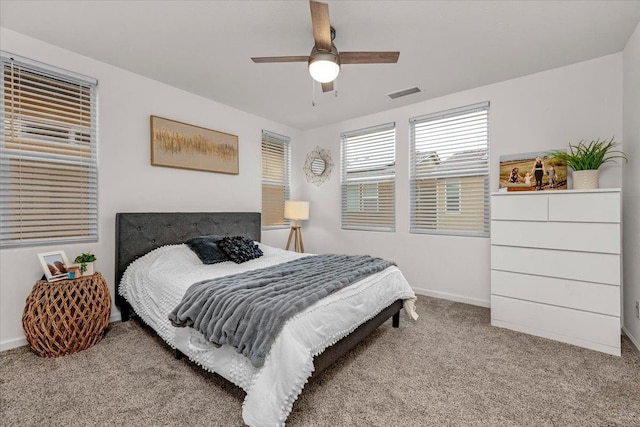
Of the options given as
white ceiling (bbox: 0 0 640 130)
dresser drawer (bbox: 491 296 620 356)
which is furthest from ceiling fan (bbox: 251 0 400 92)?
dresser drawer (bbox: 491 296 620 356)

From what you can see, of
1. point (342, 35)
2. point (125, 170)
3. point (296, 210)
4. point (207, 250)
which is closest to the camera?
point (342, 35)

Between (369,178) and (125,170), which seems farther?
(369,178)

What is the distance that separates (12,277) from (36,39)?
197 centimetres

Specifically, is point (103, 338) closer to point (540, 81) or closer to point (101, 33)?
point (101, 33)

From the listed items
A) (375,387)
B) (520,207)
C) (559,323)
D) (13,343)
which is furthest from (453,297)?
(13,343)

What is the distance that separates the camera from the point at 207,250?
9.13 feet

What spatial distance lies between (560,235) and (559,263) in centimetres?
24

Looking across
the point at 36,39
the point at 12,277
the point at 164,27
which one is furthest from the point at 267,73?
the point at 12,277

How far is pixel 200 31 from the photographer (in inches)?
89.0

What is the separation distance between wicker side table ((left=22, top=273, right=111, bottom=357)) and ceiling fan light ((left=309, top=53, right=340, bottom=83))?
2.41 m

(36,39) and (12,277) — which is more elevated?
(36,39)

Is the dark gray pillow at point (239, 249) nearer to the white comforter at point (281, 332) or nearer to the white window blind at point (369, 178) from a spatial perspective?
the white comforter at point (281, 332)

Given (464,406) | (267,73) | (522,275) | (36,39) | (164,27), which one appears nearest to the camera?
(464,406)

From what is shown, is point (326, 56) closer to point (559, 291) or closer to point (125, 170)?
point (125, 170)
